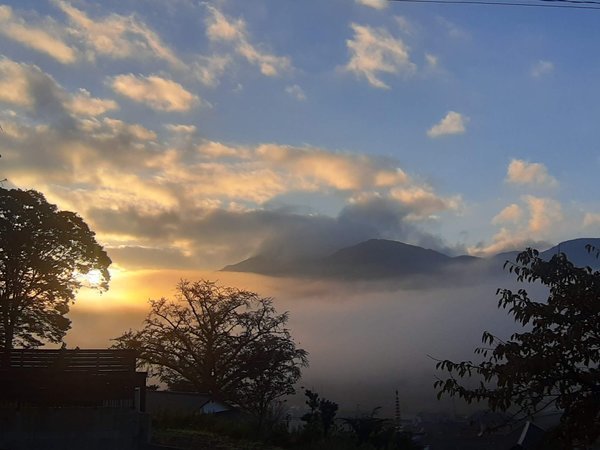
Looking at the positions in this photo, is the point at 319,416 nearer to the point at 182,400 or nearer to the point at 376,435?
the point at 376,435

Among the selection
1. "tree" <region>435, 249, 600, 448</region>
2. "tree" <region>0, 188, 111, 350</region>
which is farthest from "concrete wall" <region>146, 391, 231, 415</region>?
"tree" <region>435, 249, 600, 448</region>

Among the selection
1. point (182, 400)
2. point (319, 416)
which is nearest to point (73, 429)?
point (319, 416)

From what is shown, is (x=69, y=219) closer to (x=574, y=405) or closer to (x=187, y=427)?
(x=187, y=427)

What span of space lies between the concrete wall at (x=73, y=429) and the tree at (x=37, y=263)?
11.3 meters

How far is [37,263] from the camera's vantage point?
2802 centimetres

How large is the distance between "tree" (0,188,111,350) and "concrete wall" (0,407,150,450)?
37.1 feet

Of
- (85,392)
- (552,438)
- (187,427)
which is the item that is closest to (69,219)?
(187,427)

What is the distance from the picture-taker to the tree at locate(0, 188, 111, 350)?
2720cm

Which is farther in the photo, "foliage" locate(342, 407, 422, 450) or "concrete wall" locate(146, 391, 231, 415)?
"concrete wall" locate(146, 391, 231, 415)

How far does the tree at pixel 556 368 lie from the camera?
7.48m

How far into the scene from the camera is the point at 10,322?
1066 inches

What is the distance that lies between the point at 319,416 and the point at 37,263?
529 inches

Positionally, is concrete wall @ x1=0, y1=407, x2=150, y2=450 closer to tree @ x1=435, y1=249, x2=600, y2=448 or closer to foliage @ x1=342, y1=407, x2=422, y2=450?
foliage @ x1=342, y1=407, x2=422, y2=450

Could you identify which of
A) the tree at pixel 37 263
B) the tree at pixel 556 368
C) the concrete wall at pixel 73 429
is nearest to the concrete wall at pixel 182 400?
the tree at pixel 37 263
